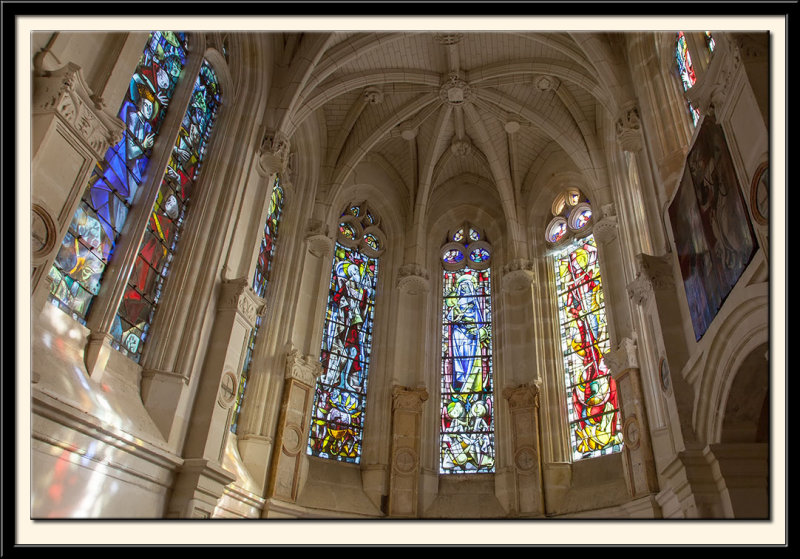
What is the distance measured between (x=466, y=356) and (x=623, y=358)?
444cm

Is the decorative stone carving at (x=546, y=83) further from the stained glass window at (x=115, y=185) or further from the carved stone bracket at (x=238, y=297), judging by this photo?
the carved stone bracket at (x=238, y=297)

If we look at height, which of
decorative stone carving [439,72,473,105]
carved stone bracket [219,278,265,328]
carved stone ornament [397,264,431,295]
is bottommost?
carved stone bracket [219,278,265,328]

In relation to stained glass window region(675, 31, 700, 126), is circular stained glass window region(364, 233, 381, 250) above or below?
above

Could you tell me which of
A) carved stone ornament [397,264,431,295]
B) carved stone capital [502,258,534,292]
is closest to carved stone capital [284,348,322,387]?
carved stone ornament [397,264,431,295]

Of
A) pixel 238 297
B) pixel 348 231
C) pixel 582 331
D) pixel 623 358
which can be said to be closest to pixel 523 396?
pixel 582 331

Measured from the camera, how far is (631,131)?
9.71 meters

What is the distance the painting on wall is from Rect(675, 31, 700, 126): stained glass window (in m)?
1.69

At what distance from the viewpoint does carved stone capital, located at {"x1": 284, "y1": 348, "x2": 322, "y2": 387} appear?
12039mm

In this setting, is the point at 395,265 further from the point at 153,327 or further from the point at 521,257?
the point at 153,327

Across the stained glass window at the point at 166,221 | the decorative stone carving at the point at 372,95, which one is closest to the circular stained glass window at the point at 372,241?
the decorative stone carving at the point at 372,95

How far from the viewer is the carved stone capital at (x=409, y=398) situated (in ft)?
44.1

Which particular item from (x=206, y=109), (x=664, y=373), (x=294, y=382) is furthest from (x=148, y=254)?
(x=664, y=373)

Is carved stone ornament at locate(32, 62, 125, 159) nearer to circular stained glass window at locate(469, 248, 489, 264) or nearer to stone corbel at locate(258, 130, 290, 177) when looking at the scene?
stone corbel at locate(258, 130, 290, 177)

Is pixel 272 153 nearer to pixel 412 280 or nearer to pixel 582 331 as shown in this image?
pixel 412 280
